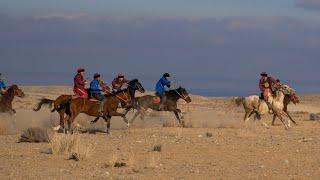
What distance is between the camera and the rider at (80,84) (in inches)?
1099

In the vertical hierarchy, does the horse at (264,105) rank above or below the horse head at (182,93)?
below

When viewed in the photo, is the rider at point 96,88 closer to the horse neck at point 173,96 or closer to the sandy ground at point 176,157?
the sandy ground at point 176,157

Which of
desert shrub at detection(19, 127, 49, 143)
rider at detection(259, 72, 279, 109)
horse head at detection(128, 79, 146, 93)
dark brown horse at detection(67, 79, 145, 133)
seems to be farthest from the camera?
rider at detection(259, 72, 279, 109)

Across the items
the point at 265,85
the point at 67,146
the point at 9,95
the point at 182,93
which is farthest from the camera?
the point at 9,95

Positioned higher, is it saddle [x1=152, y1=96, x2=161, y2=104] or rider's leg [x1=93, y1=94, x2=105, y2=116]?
saddle [x1=152, y1=96, x2=161, y2=104]

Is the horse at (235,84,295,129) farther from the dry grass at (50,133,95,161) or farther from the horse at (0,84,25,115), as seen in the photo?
the dry grass at (50,133,95,161)

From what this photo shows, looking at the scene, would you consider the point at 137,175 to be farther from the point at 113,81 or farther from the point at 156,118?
the point at 156,118

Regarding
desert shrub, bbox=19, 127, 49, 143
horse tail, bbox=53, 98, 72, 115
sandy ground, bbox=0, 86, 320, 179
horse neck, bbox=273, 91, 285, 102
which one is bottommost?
sandy ground, bbox=0, 86, 320, 179

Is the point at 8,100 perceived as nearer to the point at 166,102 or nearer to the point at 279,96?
the point at 166,102

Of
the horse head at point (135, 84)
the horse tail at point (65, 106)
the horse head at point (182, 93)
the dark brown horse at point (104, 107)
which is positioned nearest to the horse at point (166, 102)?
the horse head at point (182, 93)

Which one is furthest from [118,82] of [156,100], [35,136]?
[35,136]

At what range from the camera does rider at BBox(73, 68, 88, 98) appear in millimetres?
27906

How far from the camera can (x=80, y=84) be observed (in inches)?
1105

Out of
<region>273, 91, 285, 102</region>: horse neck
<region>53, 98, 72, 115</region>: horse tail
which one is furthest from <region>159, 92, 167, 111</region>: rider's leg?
<region>53, 98, 72, 115</region>: horse tail
